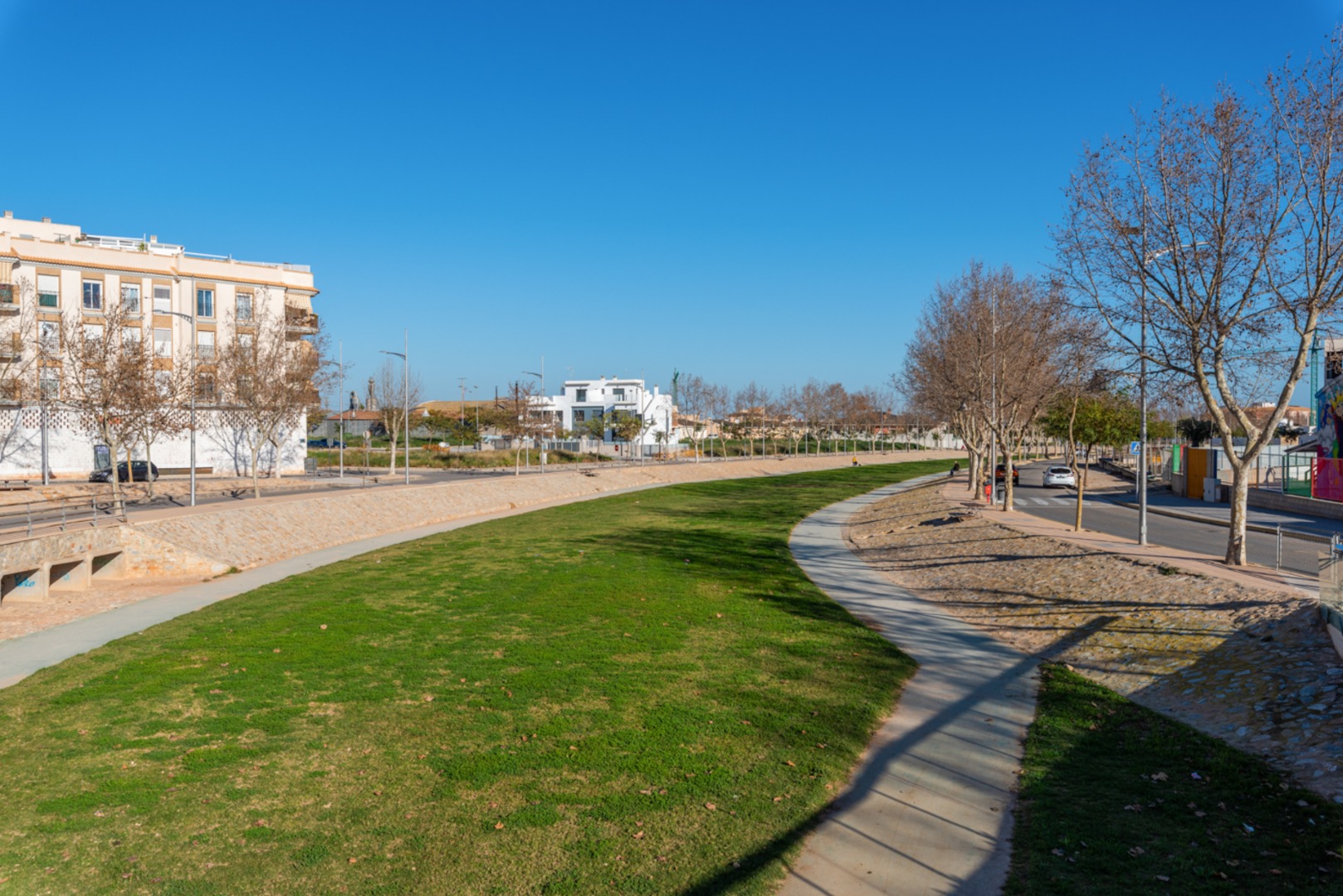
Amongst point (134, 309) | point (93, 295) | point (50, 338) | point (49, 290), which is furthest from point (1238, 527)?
point (49, 290)

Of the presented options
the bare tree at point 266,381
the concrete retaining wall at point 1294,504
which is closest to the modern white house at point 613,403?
the bare tree at point 266,381

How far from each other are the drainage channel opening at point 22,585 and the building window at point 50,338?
22.6m

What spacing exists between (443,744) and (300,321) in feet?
180

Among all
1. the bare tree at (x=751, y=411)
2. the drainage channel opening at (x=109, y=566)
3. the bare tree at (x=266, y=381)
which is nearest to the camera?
the drainage channel opening at (x=109, y=566)

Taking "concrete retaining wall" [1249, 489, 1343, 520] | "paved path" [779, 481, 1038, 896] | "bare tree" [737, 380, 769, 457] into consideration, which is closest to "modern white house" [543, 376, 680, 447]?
"bare tree" [737, 380, 769, 457]

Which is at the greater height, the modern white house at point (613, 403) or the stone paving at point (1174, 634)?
the modern white house at point (613, 403)

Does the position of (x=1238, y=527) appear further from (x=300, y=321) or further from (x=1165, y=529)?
(x=300, y=321)

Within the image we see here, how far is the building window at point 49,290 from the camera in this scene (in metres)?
50.8

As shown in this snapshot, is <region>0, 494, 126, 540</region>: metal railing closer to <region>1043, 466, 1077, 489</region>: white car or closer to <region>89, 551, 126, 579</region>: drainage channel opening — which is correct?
<region>89, 551, 126, 579</region>: drainage channel opening

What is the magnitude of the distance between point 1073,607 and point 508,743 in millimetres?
11395

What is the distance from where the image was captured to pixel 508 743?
10.1 meters

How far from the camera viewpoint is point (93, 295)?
52.6 metres

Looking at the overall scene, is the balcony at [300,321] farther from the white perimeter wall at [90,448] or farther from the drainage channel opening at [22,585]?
the drainage channel opening at [22,585]

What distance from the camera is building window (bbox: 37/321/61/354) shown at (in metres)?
39.2
